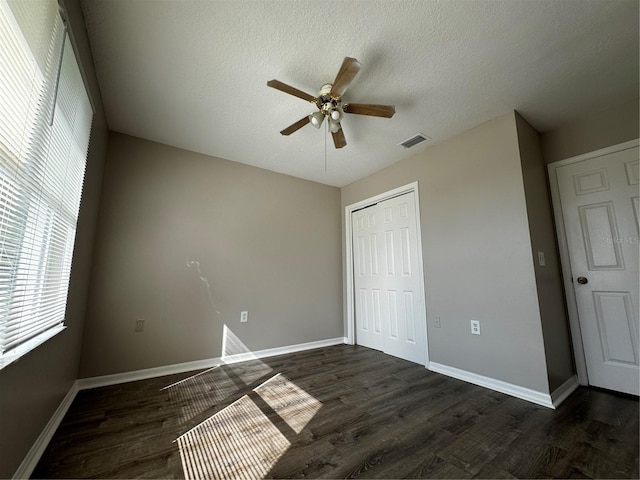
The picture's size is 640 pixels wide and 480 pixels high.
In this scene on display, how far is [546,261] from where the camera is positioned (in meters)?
2.18

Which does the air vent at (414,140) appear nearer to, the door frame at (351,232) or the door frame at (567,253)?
the door frame at (351,232)

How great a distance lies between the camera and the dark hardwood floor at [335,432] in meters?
1.24

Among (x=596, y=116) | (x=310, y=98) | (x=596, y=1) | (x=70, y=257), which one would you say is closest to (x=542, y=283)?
(x=596, y=116)

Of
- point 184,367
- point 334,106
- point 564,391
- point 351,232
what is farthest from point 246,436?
point 351,232

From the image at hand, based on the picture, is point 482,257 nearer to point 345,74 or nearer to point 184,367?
point 345,74

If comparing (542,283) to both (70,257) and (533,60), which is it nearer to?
(533,60)

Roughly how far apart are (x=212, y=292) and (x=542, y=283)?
3.15 metres

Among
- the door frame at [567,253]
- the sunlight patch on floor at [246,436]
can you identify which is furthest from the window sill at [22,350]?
the door frame at [567,253]

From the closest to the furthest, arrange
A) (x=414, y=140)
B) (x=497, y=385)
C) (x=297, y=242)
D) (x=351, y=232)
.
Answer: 1. (x=497, y=385)
2. (x=414, y=140)
3. (x=297, y=242)
4. (x=351, y=232)

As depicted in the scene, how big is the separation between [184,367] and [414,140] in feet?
11.2

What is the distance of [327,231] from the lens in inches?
152

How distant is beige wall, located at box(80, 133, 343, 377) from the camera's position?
235 centimetres

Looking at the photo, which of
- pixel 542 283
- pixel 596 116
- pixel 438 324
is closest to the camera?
pixel 542 283

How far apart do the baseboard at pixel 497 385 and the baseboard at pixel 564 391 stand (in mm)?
66
